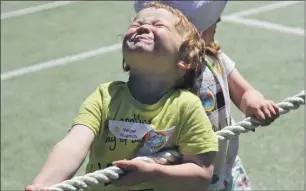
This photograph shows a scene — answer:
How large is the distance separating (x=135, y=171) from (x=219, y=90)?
72 cm

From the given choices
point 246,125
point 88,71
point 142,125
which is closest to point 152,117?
point 142,125

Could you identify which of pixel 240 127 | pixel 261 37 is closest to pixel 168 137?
pixel 240 127

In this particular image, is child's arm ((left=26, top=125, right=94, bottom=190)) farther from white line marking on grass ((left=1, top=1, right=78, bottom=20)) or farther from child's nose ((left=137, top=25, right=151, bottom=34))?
white line marking on grass ((left=1, top=1, right=78, bottom=20))

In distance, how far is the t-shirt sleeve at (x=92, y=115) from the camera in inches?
101

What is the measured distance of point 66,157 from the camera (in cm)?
246

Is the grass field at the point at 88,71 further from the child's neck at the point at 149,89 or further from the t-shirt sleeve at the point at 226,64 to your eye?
the child's neck at the point at 149,89

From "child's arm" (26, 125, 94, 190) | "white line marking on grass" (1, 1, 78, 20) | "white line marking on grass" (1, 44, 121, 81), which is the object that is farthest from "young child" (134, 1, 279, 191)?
"white line marking on grass" (1, 1, 78, 20)

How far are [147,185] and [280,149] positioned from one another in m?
2.17

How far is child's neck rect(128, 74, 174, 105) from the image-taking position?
2639 mm

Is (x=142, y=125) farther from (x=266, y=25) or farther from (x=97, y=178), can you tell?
(x=266, y=25)

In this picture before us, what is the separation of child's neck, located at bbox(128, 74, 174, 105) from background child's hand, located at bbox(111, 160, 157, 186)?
29cm

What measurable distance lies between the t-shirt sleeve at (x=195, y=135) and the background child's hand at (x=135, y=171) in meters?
0.17

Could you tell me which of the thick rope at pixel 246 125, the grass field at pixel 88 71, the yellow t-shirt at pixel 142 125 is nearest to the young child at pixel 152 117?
the yellow t-shirt at pixel 142 125

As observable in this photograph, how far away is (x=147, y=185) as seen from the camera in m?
2.57
